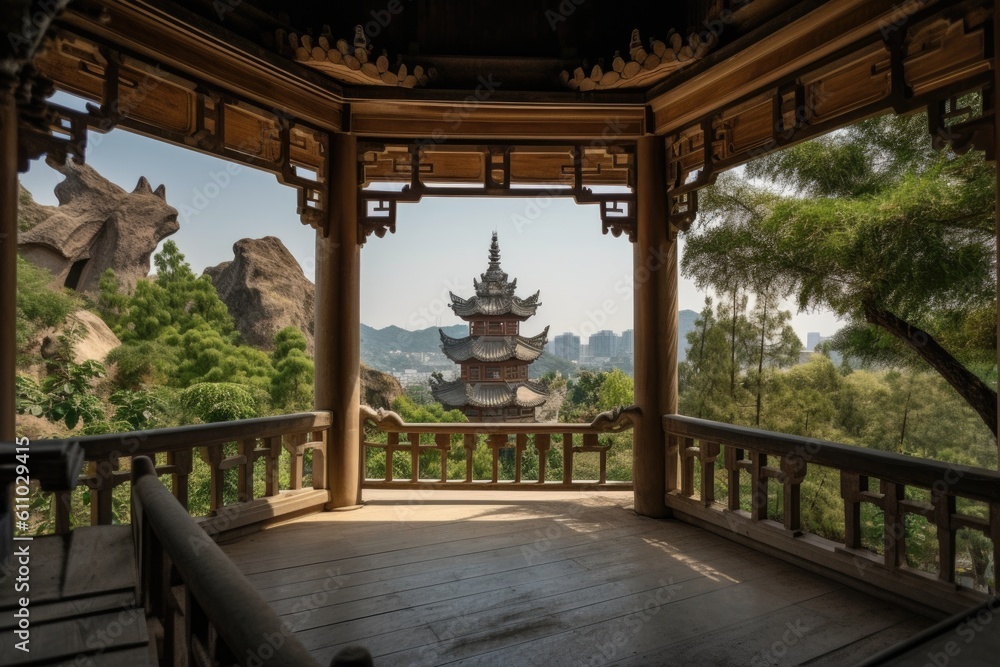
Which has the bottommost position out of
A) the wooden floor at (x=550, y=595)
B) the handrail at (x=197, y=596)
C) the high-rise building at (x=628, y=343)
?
the wooden floor at (x=550, y=595)

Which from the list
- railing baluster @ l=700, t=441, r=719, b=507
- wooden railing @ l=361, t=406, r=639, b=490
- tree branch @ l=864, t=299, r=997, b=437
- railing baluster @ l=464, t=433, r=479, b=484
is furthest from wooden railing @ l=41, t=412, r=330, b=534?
tree branch @ l=864, t=299, r=997, b=437

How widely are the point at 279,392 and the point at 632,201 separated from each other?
15.1 m

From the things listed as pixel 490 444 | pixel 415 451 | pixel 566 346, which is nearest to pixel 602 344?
pixel 566 346

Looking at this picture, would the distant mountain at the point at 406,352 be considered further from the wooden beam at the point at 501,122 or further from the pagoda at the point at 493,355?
the wooden beam at the point at 501,122

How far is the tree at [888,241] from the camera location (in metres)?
6.00

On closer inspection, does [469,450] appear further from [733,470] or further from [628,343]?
[628,343]

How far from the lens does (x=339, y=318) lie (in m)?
3.53

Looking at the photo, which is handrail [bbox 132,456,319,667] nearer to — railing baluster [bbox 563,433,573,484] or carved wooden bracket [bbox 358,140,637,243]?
carved wooden bracket [bbox 358,140,637,243]

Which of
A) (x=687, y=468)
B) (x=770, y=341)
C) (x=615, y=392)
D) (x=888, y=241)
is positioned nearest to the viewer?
(x=687, y=468)

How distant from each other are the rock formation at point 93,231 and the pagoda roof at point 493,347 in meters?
9.41

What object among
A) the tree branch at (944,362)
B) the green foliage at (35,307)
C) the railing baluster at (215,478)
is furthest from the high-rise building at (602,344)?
the railing baluster at (215,478)

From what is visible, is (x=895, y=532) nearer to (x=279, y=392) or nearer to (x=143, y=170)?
(x=279, y=392)

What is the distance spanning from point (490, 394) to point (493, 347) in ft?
4.91

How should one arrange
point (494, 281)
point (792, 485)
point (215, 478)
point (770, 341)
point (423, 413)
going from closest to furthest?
point (792, 485) → point (215, 478) → point (770, 341) → point (494, 281) → point (423, 413)
